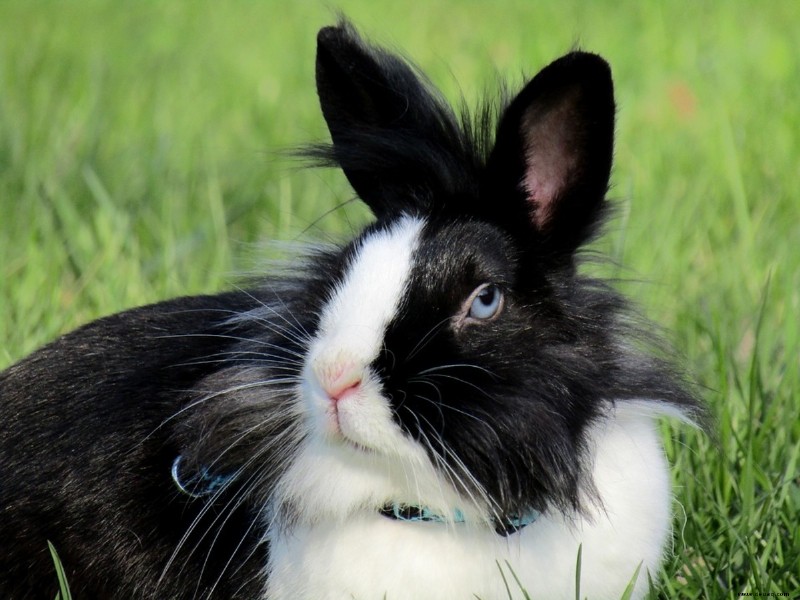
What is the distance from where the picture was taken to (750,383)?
3168 millimetres

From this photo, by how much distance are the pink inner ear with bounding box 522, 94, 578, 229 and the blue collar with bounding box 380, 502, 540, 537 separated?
0.58m

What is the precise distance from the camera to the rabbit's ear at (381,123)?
253cm

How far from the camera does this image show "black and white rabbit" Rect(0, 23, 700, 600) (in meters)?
2.22

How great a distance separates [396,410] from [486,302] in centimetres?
31

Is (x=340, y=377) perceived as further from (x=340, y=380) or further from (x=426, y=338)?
(x=426, y=338)

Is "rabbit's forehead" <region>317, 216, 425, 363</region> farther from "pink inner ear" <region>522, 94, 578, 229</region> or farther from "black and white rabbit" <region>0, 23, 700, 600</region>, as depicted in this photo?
"pink inner ear" <region>522, 94, 578, 229</region>

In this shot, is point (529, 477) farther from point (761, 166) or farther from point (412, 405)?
point (761, 166)

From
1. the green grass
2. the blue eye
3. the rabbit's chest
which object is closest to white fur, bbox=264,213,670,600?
the rabbit's chest

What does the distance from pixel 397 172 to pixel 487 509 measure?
73 centimetres

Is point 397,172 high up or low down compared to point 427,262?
up

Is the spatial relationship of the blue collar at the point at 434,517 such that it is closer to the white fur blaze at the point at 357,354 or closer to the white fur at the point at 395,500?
the white fur at the point at 395,500

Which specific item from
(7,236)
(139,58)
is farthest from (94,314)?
(139,58)

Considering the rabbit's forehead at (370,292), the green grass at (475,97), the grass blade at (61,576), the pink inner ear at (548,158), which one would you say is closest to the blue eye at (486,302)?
the rabbit's forehead at (370,292)

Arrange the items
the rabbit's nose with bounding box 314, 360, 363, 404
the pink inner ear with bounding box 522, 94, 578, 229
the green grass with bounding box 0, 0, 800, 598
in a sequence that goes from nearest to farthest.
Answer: the rabbit's nose with bounding box 314, 360, 363, 404 → the pink inner ear with bounding box 522, 94, 578, 229 → the green grass with bounding box 0, 0, 800, 598
